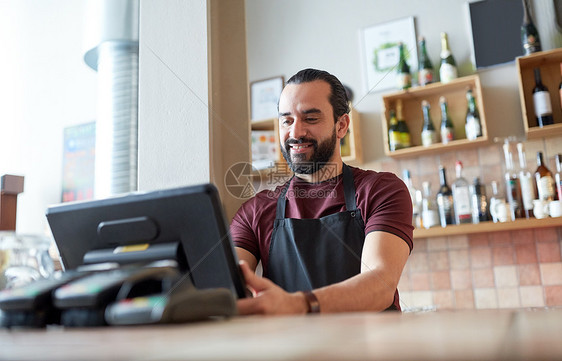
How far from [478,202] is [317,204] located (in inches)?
54.1

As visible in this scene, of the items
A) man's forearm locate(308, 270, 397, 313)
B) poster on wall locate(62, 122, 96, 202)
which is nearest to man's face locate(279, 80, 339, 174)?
man's forearm locate(308, 270, 397, 313)

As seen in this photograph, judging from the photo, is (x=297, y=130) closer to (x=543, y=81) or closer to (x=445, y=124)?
(x=445, y=124)

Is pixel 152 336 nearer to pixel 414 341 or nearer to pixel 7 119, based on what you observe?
pixel 414 341

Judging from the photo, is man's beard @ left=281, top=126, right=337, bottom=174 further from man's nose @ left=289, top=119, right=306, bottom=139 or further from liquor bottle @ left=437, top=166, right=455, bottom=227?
liquor bottle @ left=437, top=166, right=455, bottom=227

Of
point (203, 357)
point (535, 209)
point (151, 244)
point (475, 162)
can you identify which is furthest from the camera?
point (475, 162)

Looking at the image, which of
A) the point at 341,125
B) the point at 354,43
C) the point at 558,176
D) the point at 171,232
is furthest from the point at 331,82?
the point at 354,43

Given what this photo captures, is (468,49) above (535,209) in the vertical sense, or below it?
above

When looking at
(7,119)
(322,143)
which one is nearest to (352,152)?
(322,143)

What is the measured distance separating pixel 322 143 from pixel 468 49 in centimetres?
162

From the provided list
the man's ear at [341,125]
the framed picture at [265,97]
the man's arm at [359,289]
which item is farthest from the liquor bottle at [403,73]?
the man's arm at [359,289]

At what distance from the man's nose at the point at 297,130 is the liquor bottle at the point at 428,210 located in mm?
1306

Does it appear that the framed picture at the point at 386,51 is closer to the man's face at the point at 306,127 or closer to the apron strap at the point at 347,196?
the man's face at the point at 306,127

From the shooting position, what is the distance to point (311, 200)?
5.30ft

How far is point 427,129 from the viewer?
9.32 feet
